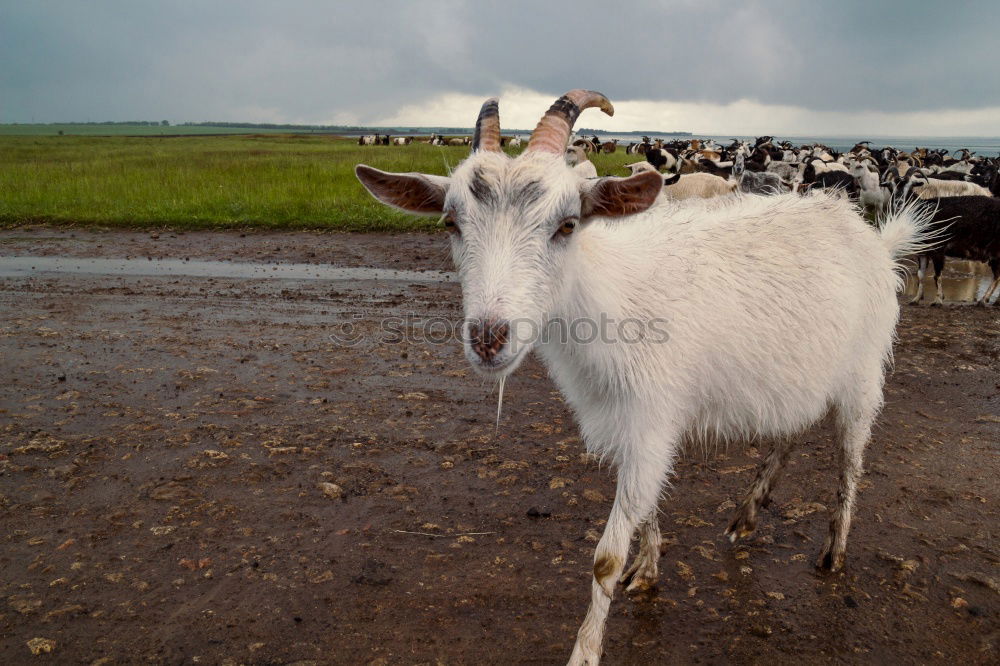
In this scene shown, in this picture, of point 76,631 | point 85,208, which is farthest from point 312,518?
point 85,208

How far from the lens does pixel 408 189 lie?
3.08m

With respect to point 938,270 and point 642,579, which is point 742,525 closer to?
point 642,579

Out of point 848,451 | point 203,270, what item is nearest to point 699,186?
point 203,270

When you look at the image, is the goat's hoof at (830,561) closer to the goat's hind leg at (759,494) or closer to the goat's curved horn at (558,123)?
the goat's hind leg at (759,494)

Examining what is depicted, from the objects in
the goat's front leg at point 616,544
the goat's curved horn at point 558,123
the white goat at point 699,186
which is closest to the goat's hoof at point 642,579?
the goat's front leg at point 616,544

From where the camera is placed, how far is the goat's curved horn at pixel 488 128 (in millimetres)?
3215

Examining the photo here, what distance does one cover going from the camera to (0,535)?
12.8 ft

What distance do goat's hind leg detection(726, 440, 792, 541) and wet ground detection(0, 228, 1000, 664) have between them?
0.10 meters

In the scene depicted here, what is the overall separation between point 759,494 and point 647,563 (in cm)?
93

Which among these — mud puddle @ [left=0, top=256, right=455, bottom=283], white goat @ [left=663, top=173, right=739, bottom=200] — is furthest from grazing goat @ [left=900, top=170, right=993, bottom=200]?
mud puddle @ [left=0, top=256, right=455, bottom=283]

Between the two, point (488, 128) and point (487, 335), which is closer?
point (487, 335)

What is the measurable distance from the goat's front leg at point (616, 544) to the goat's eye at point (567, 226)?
1.04 metres

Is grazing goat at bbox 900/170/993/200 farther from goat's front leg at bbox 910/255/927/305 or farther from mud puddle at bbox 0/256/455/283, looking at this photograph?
mud puddle at bbox 0/256/455/283

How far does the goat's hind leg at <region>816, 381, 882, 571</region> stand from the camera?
3.85 m
